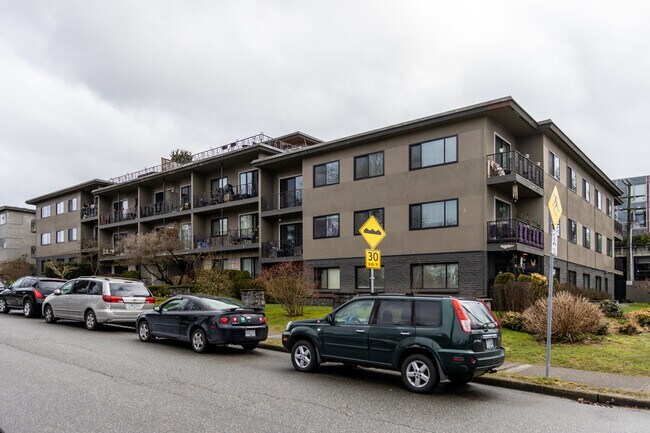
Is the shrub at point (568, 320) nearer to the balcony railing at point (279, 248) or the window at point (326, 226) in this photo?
the window at point (326, 226)

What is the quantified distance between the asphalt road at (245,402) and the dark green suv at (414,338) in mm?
398

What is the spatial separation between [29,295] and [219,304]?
11529mm

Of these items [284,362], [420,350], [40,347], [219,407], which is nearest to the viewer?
[219,407]

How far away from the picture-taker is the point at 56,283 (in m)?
21.3

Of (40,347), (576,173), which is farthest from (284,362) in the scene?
(576,173)

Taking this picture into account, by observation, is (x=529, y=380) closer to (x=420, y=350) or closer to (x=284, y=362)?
(x=420, y=350)

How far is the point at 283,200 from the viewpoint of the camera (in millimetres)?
31422

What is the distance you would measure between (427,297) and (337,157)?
19.7m

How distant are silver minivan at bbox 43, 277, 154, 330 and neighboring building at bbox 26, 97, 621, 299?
12175 millimetres

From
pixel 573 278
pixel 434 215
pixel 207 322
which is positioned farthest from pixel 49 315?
pixel 573 278

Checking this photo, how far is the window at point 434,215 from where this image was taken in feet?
76.4

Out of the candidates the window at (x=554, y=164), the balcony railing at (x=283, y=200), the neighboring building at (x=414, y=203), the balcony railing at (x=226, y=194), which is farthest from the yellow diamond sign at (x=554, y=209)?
the balcony railing at (x=226, y=194)

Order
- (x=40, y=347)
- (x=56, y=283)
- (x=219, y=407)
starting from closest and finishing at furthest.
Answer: (x=219, y=407)
(x=40, y=347)
(x=56, y=283)

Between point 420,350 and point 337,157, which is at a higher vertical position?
point 337,157
